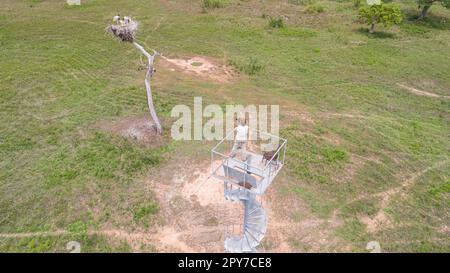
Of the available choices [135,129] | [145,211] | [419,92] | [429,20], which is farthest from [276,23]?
[145,211]

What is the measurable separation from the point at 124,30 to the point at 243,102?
6793 millimetres

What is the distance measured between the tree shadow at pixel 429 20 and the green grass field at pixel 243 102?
0.23m

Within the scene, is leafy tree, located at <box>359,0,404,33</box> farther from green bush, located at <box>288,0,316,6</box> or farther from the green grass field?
green bush, located at <box>288,0,316,6</box>

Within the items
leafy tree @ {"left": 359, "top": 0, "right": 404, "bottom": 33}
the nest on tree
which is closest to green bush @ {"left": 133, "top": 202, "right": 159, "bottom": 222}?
the nest on tree

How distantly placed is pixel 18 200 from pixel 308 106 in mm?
12992

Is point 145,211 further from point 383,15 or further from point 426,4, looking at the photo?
point 426,4

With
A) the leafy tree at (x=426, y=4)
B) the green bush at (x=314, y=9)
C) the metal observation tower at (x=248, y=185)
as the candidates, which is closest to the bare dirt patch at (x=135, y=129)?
the metal observation tower at (x=248, y=185)

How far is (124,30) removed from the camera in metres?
13.4

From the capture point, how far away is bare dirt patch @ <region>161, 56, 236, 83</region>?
20.3m

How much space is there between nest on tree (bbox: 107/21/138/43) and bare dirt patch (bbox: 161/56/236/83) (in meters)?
6.85

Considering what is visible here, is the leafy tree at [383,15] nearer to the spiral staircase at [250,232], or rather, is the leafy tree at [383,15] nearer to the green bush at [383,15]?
the green bush at [383,15]

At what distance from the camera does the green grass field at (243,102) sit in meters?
11.7

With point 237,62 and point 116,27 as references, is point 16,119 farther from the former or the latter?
point 237,62

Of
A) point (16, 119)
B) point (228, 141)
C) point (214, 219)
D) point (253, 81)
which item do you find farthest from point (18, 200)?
point (253, 81)
